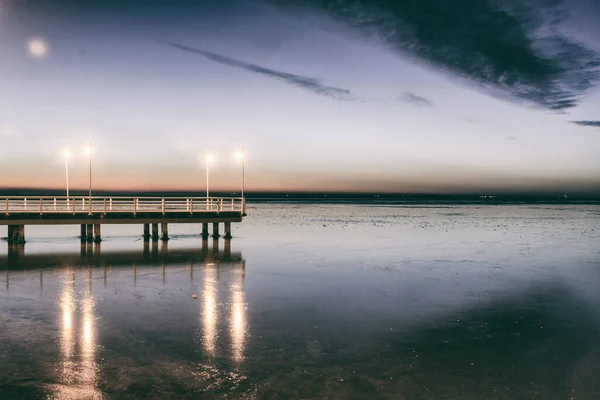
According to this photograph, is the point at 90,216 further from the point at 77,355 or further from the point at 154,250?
the point at 77,355

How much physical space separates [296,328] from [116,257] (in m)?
19.1

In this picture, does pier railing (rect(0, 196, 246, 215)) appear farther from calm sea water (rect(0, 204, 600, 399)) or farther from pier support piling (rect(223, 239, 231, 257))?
calm sea water (rect(0, 204, 600, 399))

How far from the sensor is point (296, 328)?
14.7 metres

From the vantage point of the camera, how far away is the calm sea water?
33.9ft

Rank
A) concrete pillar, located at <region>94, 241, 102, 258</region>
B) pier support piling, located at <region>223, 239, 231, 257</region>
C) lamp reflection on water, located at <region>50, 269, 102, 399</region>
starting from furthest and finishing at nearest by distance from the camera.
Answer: pier support piling, located at <region>223, 239, 231, 257</region>
concrete pillar, located at <region>94, 241, 102, 258</region>
lamp reflection on water, located at <region>50, 269, 102, 399</region>

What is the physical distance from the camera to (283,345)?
1300 centimetres

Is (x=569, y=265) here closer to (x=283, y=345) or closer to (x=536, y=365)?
(x=536, y=365)

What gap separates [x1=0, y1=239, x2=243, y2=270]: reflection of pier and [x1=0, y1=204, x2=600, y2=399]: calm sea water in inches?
9.6

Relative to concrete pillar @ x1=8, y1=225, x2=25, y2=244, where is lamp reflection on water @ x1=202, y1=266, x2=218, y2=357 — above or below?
below

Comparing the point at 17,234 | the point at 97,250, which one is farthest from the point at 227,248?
the point at 17,234

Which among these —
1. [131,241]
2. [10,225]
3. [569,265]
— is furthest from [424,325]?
[10,225]

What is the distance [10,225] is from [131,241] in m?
8.60

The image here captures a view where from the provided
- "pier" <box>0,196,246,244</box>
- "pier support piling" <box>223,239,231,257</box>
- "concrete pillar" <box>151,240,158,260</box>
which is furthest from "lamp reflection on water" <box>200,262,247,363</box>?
"pier" <box>0,196,246,244</box>

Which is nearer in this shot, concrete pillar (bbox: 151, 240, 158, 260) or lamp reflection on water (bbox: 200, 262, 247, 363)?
lamp reflection on water (bbox: 200, 262, 247, 363)
